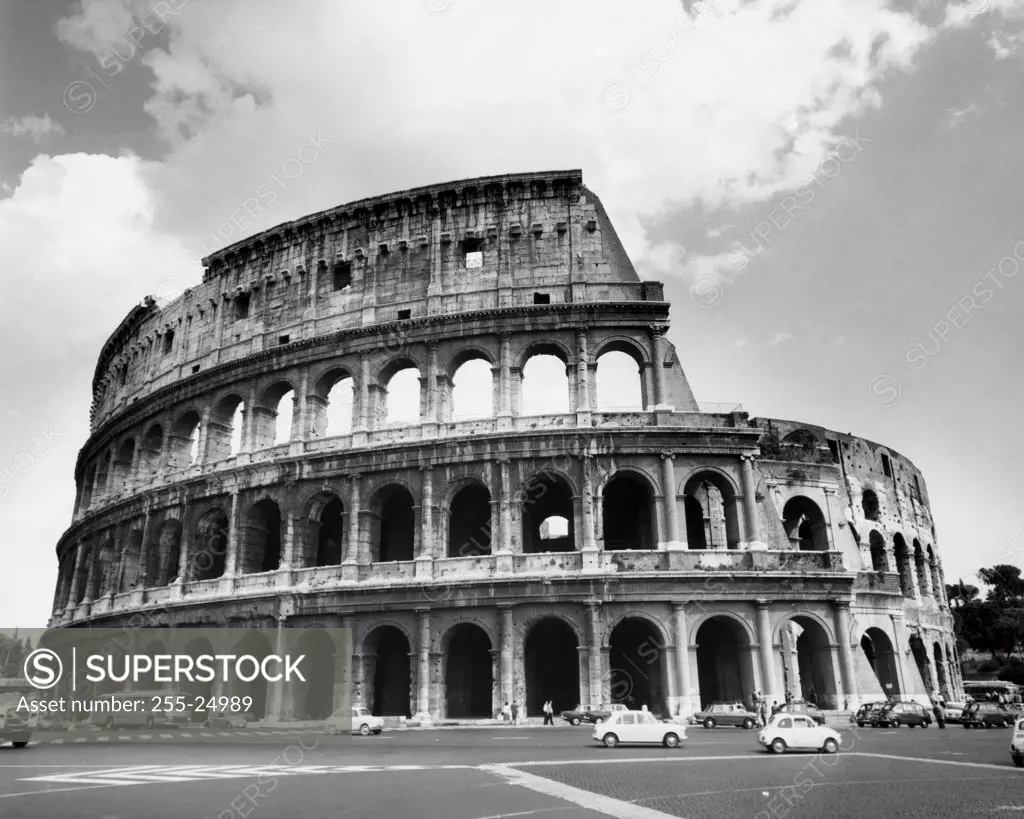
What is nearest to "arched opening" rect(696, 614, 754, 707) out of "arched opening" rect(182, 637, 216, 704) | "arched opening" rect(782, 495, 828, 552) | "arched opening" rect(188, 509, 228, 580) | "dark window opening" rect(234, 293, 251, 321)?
"arched opening" rect(782, 495, 828, 552)

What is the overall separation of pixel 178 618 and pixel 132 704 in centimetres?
322

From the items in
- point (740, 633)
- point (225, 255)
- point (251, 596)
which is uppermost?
point (225, 255)

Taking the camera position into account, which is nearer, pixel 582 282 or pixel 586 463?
pixel 586 463

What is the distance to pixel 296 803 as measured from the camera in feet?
28.6

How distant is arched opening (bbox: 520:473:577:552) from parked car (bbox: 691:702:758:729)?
7.05 meters

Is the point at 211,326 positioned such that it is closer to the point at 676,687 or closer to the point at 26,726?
the point at 26,726

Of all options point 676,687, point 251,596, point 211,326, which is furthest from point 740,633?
point 211,326

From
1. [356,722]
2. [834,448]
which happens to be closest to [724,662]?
[356,722]

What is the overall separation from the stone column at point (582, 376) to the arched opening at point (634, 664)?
6672 millimetres

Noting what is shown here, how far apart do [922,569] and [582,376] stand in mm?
19891

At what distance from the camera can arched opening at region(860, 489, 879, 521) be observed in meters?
33.1

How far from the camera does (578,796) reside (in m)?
9.03

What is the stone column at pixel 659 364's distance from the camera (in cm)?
2545

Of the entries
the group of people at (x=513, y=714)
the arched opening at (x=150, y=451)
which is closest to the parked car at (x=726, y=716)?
the group of people at (x=513, y=714)
